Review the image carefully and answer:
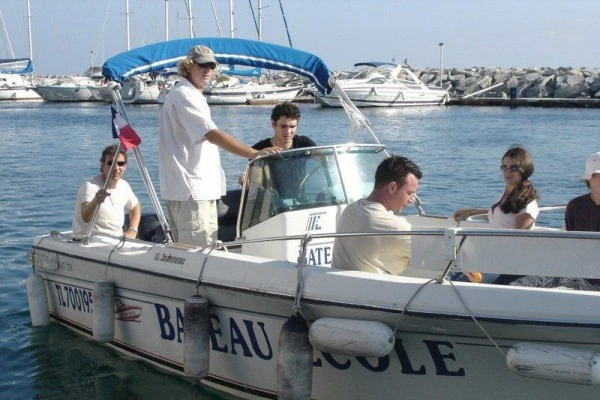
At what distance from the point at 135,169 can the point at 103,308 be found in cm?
1665

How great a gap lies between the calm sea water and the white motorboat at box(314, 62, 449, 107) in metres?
1.04

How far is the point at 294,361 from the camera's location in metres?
5.23

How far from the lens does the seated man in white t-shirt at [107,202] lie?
7008 millimetres

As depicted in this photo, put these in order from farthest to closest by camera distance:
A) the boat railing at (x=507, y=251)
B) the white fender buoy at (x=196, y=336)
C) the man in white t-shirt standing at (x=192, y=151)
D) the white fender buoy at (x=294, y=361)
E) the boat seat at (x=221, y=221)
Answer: the boat seat at (x=221, y=221) < the man in white t-shirt standing at (x=192, y=151) < the white fender buoy at (x=196, y=336) < the white fender buoy at (x=294, y=361) < the boat railing at (x=507, y=251)

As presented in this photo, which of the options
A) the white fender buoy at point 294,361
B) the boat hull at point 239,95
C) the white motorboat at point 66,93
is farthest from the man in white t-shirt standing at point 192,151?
the white motorboat at point 66,93

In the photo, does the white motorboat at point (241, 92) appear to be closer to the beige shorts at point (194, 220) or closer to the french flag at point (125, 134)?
the french flag at point (125, 134)

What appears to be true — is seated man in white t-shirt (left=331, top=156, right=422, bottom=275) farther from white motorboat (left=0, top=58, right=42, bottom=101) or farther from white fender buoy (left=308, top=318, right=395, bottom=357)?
white motorboat (left=0, top=58, right=42, bottom=101)

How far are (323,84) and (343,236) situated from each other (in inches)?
122

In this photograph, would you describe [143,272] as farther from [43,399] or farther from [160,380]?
[43,399]

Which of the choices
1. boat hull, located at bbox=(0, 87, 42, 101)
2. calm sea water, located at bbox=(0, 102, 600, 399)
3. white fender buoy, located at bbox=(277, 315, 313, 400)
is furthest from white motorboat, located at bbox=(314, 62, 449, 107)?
white fender buoy, located at bbox=(277, 315, 313, 400)

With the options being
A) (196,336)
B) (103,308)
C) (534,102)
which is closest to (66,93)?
(534,102)

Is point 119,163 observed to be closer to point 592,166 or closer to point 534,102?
point 592,166

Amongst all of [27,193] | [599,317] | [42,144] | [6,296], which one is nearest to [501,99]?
[42,144]

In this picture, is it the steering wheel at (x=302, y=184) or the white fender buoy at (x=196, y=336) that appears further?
the steering wheel at (x=302, y=184)
